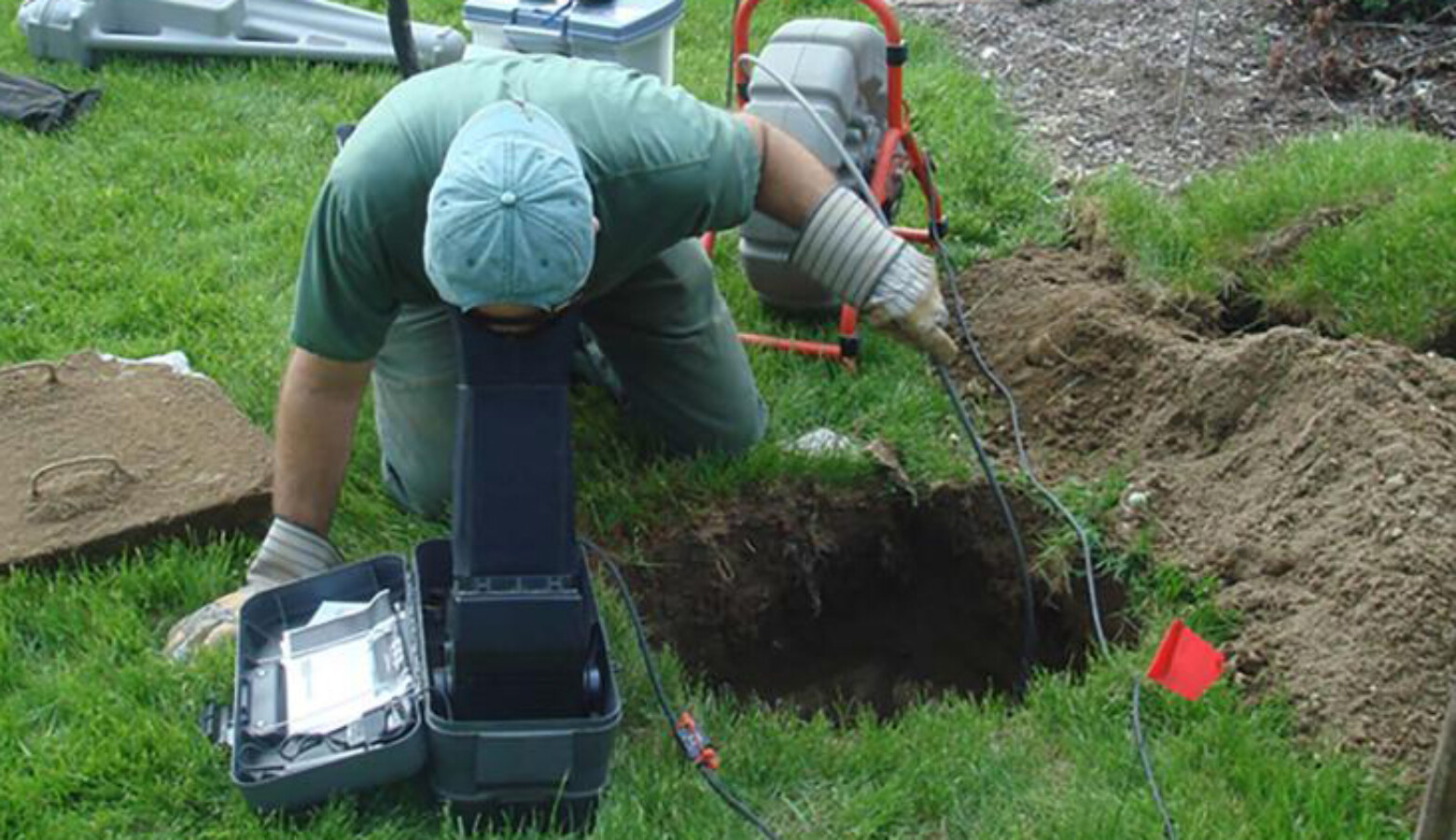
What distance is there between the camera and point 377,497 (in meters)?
4.04

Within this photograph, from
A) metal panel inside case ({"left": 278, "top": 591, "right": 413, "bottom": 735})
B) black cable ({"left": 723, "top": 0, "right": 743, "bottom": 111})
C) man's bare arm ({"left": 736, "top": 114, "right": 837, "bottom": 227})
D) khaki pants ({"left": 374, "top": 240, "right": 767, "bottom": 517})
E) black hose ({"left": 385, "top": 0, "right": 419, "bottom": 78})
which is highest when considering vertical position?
black hose ({"left": 385, "top": 0, "right": 419, "bottom": 78})

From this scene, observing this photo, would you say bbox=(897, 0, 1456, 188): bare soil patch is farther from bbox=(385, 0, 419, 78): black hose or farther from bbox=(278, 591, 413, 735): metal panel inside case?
bbox=(278, 591, 413, 735): metal panel inside case

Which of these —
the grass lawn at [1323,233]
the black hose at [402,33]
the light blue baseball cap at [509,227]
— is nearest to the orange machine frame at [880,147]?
the grass lawn at [1323,233]

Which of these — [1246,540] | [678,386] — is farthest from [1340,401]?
[678,386]

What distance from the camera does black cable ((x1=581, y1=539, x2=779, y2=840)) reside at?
3.13 metres

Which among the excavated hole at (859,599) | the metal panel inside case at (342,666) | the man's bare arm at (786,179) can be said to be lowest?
the excavated hole at (859,599)

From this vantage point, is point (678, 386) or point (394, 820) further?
point (678, 386)

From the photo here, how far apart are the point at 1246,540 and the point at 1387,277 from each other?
4.00ft

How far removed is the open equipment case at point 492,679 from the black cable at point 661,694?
212mm

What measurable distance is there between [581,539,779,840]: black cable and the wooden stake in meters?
1.14

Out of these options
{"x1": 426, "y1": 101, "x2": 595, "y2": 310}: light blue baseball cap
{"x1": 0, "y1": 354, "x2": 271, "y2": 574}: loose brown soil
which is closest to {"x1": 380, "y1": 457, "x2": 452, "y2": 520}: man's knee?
{"x1": 0, "y1": 354, "x2": 271, "y2": 574}: loose brown soil

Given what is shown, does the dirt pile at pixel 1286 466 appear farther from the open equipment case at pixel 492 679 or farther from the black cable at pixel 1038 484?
the open equipment case at pixel 492 679

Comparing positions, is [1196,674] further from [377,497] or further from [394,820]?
[377,497]

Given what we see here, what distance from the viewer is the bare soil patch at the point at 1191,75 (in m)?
5.89
